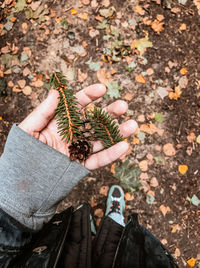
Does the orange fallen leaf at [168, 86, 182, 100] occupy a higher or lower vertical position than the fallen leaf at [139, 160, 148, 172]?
higher

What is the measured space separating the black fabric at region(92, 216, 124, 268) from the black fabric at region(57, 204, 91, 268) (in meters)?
0.32

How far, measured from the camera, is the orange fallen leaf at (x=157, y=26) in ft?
9.98

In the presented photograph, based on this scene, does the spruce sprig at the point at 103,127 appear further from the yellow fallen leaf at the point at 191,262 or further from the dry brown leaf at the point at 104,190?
the yellow fallen leaf at the point at 191,262

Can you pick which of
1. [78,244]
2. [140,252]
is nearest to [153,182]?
[140,252]

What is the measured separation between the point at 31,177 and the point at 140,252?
1199 millimetres

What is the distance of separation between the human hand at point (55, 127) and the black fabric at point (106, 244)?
0.77 metres

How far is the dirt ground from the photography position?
2799mm

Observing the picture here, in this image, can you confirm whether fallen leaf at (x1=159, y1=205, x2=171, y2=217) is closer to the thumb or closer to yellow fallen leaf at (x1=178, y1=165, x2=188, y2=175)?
yellow fallen leaf at (x1=178, y1=165, x2=188, y2=175)

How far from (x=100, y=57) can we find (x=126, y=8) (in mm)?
847

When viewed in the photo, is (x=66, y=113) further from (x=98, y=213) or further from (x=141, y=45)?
(x=141, y=45)

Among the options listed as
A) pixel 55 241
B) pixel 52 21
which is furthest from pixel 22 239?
pixel 52 21

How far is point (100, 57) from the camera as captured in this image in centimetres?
298

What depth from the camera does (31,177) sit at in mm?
1657

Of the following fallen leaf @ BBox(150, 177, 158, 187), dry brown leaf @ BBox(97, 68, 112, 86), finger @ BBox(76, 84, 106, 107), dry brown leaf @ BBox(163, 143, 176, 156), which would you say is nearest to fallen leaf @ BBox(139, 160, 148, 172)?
fallen leaf @ BBox(150, 177, 158, 187)
